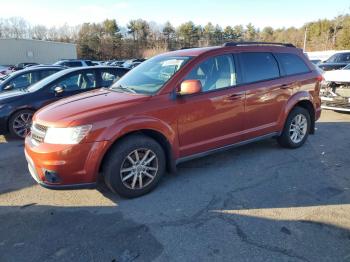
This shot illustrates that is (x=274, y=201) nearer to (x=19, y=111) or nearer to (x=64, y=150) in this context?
(x=64, y=150)

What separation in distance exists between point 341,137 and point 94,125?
17.1 feet

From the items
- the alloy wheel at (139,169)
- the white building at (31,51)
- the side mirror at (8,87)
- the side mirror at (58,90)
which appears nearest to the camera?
the alloy wheel at (139,169)

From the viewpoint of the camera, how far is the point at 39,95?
21.9 ft

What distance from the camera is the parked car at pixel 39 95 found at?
255 inches

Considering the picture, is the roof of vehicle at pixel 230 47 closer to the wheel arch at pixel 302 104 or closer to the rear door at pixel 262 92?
the rear door at pixel 262 92

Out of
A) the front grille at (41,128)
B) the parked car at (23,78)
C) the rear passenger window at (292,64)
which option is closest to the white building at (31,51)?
the parked car at (23,78)

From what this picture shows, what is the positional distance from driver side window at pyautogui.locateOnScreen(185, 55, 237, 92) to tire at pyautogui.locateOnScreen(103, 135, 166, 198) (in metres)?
1.08

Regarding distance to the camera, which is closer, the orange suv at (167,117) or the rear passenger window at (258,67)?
the orange suv at (167,117)

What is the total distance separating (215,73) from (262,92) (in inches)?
35.8

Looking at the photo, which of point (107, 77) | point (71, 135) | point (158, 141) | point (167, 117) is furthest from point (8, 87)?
point (167, 117)

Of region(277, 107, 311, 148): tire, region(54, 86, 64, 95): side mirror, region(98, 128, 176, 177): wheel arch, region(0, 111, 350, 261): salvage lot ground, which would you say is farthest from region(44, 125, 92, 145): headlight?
region(54, 86, 64, 95): side mirror

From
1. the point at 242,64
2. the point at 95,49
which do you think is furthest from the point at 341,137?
the point at 95,49

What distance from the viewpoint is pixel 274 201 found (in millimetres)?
3561

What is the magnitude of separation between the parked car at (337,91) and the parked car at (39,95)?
599 centimetres
